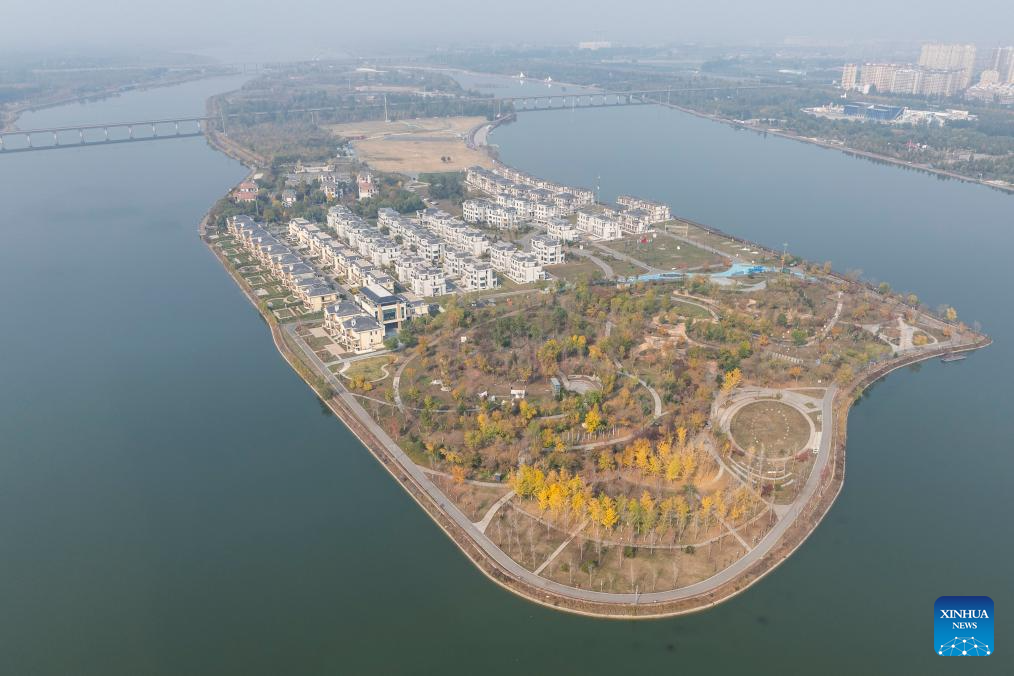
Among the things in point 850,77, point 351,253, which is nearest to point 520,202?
point 351,253

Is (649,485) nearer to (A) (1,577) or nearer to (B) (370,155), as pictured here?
(A) (1,577)

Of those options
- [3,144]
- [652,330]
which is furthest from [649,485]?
[3,144]

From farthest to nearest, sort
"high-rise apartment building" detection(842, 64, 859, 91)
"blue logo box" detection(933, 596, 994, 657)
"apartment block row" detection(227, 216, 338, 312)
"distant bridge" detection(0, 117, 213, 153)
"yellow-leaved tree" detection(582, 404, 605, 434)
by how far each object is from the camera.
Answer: "high-rise apartment building" detection(842, 64, 859, 91) < "distant bridge" detection(0, 117, 213, 153) < "apartment block row" detection(227, 216, 338, 312) < "yellow-leaved tree" detection(582, 404, 605, 434) < "blue logo box" detection(933, 596, 994, 657)

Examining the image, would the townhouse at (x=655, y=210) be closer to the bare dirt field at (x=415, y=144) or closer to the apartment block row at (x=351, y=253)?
the apartment block row at (x=351, y=253)

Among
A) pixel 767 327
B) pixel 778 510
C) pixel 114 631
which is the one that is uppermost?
pixel 767 327

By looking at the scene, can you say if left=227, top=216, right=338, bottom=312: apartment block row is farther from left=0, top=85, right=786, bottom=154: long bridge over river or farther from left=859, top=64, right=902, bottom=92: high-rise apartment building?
left=859, top=64, right=902, bottom=92: high-rise apartment building

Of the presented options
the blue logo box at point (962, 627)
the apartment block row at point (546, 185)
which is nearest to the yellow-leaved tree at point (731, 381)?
the blue logo box at point (962, 627)

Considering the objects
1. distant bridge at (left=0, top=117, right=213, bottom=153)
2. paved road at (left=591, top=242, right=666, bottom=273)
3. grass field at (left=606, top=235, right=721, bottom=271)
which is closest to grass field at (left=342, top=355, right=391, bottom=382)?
paved road at (left=591, top=242, right=666, bottom=273)
